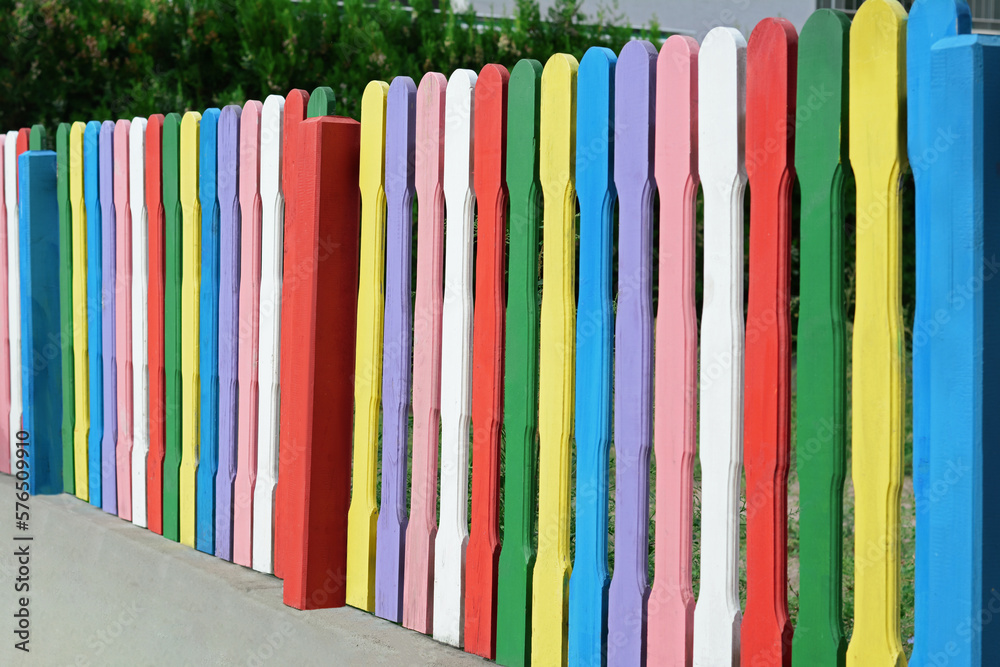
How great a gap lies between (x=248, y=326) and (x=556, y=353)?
137cm

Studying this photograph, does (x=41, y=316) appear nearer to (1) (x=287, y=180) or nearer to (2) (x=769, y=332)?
(1) (x=287, y=180)

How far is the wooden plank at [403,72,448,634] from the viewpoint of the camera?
3.01 m

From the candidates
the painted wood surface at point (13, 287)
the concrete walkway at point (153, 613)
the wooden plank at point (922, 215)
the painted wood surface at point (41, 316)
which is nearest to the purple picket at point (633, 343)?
the concrete walkway at point (153, 613)

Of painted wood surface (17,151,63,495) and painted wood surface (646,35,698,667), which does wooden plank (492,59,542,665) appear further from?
Result: painted wood surface (17,151,63,495)

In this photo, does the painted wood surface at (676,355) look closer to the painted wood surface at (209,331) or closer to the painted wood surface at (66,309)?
the painted wood surface at (209,331)

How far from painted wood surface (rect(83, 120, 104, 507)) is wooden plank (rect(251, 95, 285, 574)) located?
1.27 metres

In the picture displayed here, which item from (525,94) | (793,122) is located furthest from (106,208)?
(793,122)

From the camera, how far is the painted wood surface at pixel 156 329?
13.6 ft

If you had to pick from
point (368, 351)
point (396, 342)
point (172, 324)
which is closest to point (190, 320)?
point (172, 324)

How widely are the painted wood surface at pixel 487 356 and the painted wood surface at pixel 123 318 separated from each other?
A: 1.99 m

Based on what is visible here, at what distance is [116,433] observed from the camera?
4.50m

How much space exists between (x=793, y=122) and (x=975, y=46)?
387 millimetres

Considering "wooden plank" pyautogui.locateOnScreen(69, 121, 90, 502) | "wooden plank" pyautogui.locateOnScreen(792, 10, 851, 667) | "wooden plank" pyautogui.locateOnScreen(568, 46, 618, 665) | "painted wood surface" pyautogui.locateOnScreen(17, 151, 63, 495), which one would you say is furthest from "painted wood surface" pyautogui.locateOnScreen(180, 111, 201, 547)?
"wooden plank" pyautogui.locateOnScreen(792, 10, 851, 667)

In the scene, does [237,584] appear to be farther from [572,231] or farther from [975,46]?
[975,46]
